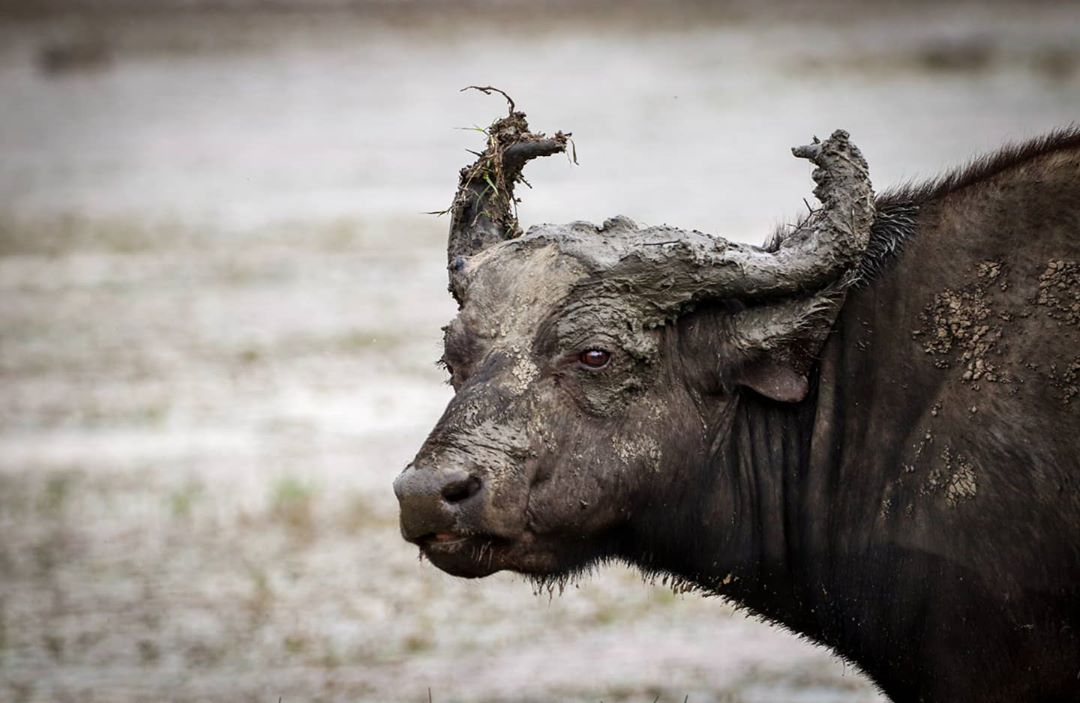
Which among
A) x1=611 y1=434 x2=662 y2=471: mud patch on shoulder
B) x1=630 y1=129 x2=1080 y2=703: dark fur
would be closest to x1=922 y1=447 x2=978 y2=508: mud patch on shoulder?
x1=630 y1=129 x2=1080 y2=703: dark fur

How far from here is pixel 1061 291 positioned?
5.92 meters

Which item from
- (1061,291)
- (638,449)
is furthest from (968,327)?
(638,449)

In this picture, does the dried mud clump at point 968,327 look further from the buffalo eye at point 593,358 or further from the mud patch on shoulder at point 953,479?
the buffalo eye at point 593,358

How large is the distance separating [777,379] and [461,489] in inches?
51.1

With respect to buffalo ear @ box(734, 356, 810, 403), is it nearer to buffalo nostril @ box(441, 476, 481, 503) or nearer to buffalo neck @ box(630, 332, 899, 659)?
buffalo neck @ box(630, 332, 899, 659)

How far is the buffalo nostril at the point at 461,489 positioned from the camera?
5852mm

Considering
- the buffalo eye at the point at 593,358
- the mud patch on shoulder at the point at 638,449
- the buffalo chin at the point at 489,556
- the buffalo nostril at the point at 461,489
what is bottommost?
the buffalo chin at the point at 489,556

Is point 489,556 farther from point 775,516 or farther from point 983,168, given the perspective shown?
point 983,168

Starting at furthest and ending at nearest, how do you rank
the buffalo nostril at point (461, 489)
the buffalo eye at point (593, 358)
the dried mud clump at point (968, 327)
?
the buffalo eye at point (593, 358)
the dried mud clump at point (968, 327)
the buffalo nostril at point (461, 489)

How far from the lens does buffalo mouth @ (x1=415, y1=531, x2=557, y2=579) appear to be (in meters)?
5.97

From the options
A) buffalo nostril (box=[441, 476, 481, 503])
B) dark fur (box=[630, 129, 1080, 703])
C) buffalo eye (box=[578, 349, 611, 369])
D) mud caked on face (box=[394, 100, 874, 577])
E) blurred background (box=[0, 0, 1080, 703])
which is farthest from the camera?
blurred background (box=[0, 0, 1080, 703])

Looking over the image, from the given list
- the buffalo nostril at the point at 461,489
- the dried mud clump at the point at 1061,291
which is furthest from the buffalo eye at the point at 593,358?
the dried mud clump at the point at 1061,291

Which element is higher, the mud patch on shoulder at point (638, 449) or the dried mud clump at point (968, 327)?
the dried mud clump at point (968, 327)

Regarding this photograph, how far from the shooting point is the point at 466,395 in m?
6.10
